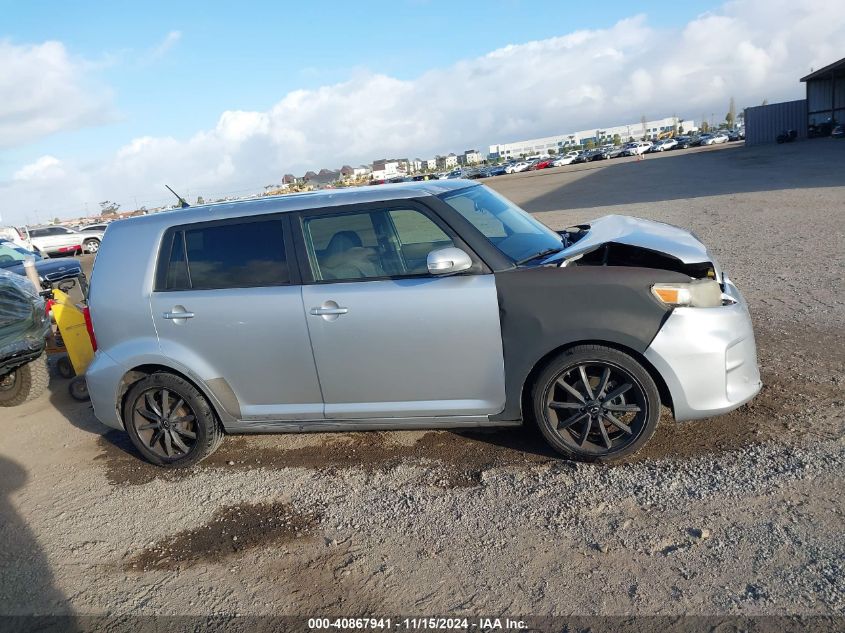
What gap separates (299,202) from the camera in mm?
4574

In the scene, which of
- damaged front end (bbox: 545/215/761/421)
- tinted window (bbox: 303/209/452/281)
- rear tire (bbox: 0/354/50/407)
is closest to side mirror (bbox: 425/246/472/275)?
tinted window (bbox: 303/209/452/281)

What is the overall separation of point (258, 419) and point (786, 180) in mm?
21526

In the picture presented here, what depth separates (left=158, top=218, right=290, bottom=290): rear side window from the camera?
450cm

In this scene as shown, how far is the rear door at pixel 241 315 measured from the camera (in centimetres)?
443

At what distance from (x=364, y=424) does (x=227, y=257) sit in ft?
5.01

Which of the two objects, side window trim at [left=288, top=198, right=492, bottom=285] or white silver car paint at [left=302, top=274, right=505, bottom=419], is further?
side window trim at [left=288, top=198, right=492, bottom=285]

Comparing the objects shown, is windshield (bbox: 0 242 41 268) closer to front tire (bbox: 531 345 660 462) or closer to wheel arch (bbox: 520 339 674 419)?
wheel arch (bbox: 520 339 674 419)

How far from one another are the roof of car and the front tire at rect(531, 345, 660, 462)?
1.49 m

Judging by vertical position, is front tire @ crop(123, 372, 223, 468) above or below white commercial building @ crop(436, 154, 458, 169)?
above

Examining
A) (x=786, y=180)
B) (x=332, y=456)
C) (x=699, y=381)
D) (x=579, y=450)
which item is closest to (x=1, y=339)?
(x=332, y=456)

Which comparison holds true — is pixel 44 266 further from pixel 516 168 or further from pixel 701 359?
pixel 516 168

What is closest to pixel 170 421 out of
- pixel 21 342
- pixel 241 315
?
pixel 241 315

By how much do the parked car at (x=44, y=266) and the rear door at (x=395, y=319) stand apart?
7.68 meters

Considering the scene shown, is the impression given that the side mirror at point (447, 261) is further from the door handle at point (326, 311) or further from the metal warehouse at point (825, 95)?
the metal warehouse at point (825, 95)
